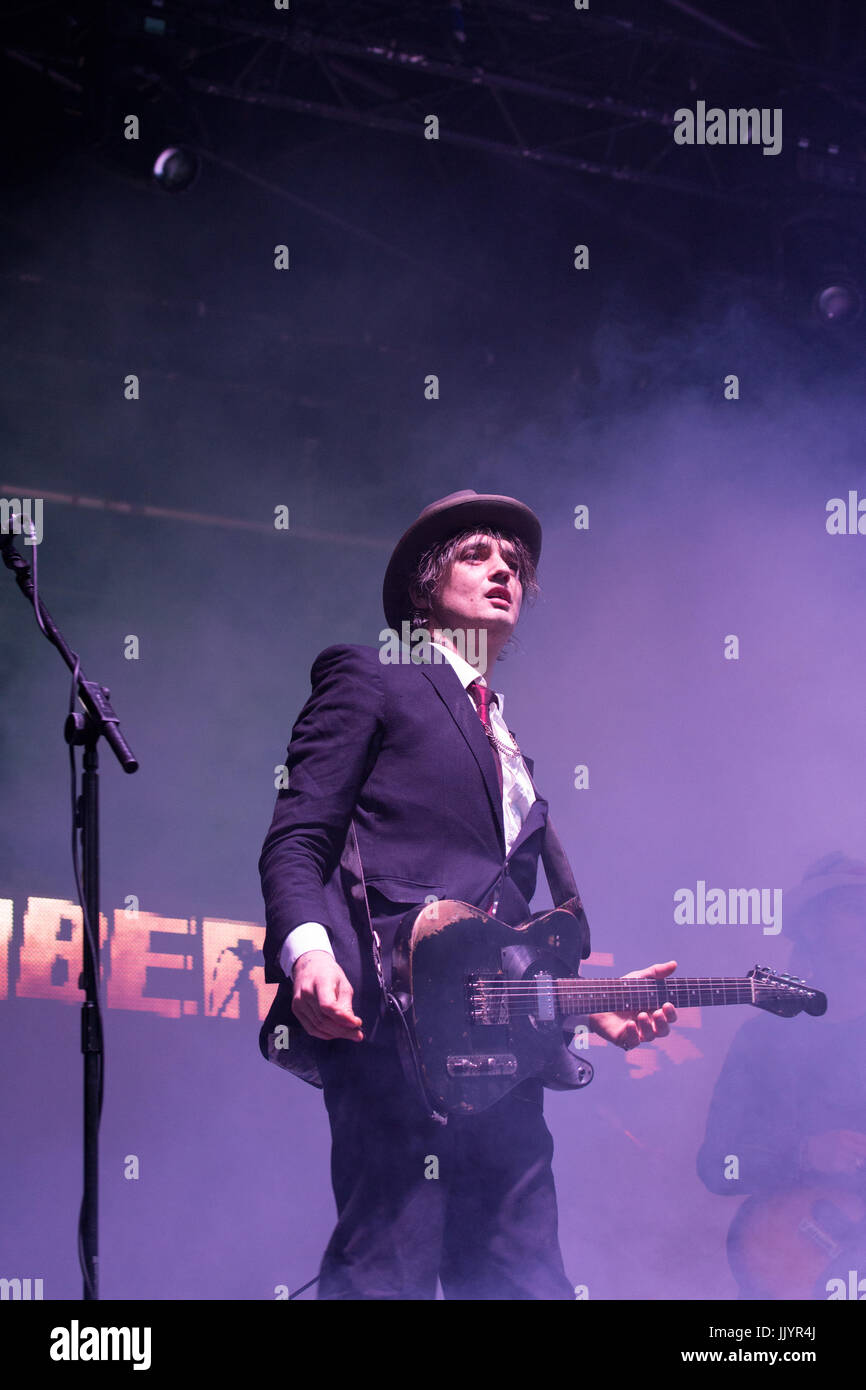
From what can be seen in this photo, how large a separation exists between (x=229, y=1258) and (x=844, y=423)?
379cm

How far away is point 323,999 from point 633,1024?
85 cm

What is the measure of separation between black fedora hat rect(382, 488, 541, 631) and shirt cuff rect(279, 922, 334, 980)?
3.33 ft

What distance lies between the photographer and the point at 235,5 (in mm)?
4039

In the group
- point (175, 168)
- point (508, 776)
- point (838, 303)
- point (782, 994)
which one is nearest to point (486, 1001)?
point (508, 776)

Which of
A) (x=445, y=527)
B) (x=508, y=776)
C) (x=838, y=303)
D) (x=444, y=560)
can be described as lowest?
(x=508, y=776)

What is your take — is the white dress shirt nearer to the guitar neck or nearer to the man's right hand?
the guitar neck

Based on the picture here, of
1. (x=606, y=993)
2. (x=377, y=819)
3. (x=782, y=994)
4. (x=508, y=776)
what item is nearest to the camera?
(x=377, y=819)

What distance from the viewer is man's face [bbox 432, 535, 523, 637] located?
2717 mm

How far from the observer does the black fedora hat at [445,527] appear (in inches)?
114

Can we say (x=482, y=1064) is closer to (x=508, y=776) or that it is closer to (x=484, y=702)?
(x=508, y=776)

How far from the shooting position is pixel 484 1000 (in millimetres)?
2248

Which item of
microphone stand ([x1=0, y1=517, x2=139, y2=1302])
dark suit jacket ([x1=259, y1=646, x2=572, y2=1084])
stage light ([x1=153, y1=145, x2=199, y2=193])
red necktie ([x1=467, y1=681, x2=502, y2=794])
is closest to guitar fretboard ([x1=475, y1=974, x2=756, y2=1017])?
dark suit jacket ([x1=259, y1=646, x2=572, y2=1084])

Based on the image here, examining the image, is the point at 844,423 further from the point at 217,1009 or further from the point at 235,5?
the point at 217,1009
